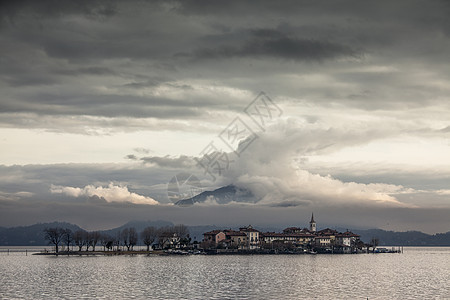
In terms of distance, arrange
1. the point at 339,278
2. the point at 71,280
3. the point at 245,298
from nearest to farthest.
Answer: the point at 245,298 → the point at 71,280 → the point at 339,278

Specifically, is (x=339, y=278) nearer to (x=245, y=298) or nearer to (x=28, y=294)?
(x=245, y=298)

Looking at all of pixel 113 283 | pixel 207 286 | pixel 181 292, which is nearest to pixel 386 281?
pixel 207 286

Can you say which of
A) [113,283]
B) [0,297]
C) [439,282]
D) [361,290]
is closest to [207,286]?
[113,283]

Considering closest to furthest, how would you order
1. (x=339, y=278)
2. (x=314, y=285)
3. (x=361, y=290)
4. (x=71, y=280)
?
1. (x=361, y=290)
2. (x=314, y=285)
3. (x=71, y=280)
4. (x=339, y=278)

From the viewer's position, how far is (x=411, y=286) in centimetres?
10212

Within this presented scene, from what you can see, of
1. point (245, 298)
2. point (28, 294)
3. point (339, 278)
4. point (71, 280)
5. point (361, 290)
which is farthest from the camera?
point (339, 278)

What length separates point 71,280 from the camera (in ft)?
351

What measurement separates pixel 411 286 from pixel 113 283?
53824 mm

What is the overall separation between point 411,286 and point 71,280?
63.2 m

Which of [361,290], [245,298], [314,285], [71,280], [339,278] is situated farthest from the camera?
[339,278]

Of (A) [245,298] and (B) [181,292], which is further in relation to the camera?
(B) [181,292]

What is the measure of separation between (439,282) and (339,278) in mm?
19438

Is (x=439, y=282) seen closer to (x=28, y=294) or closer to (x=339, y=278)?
(x=339, y=278)

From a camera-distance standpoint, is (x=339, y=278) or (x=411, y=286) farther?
(x=339, y=278)
